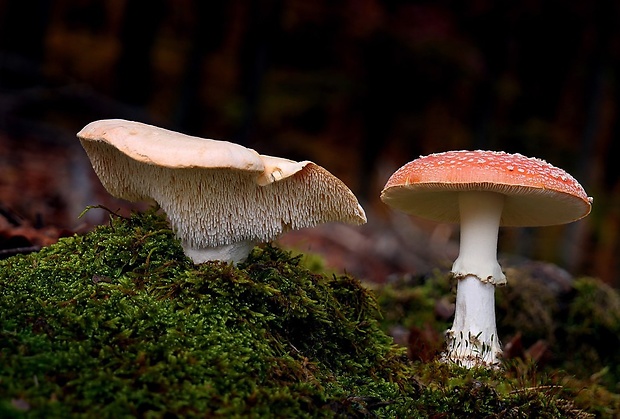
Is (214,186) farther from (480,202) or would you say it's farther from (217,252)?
(480,202)

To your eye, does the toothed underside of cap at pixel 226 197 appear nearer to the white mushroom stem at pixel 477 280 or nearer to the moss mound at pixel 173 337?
the moss mound at pixel 173 337

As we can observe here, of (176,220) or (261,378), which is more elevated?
(176,220)

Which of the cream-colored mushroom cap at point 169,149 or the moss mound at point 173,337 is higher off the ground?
the cream-colored mushroom cap at point 169,149

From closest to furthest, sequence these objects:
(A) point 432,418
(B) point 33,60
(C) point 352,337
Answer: (A) point 432,418 → (C) point 352,337 → (B) point 33,60

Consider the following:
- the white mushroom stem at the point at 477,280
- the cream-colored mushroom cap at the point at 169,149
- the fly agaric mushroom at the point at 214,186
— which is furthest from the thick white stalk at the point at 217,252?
the white mushroom stem at the point at 477,280

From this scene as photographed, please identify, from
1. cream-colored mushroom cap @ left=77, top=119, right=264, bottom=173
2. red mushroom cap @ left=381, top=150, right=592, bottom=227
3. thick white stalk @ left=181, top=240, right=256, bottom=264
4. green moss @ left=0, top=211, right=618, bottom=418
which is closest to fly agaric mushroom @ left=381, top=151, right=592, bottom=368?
red mushroom cap @ left=381, top=150, right=592, bottom=227

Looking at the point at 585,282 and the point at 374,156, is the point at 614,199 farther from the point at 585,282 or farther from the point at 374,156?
the point at 585,282

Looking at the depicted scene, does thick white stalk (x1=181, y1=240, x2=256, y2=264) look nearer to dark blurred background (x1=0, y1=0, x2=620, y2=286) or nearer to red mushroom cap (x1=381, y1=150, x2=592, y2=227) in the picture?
red mushroom cap (x1=381, y1=150, x2=592, y2=227)

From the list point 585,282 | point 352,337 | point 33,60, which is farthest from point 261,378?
point 33,60
